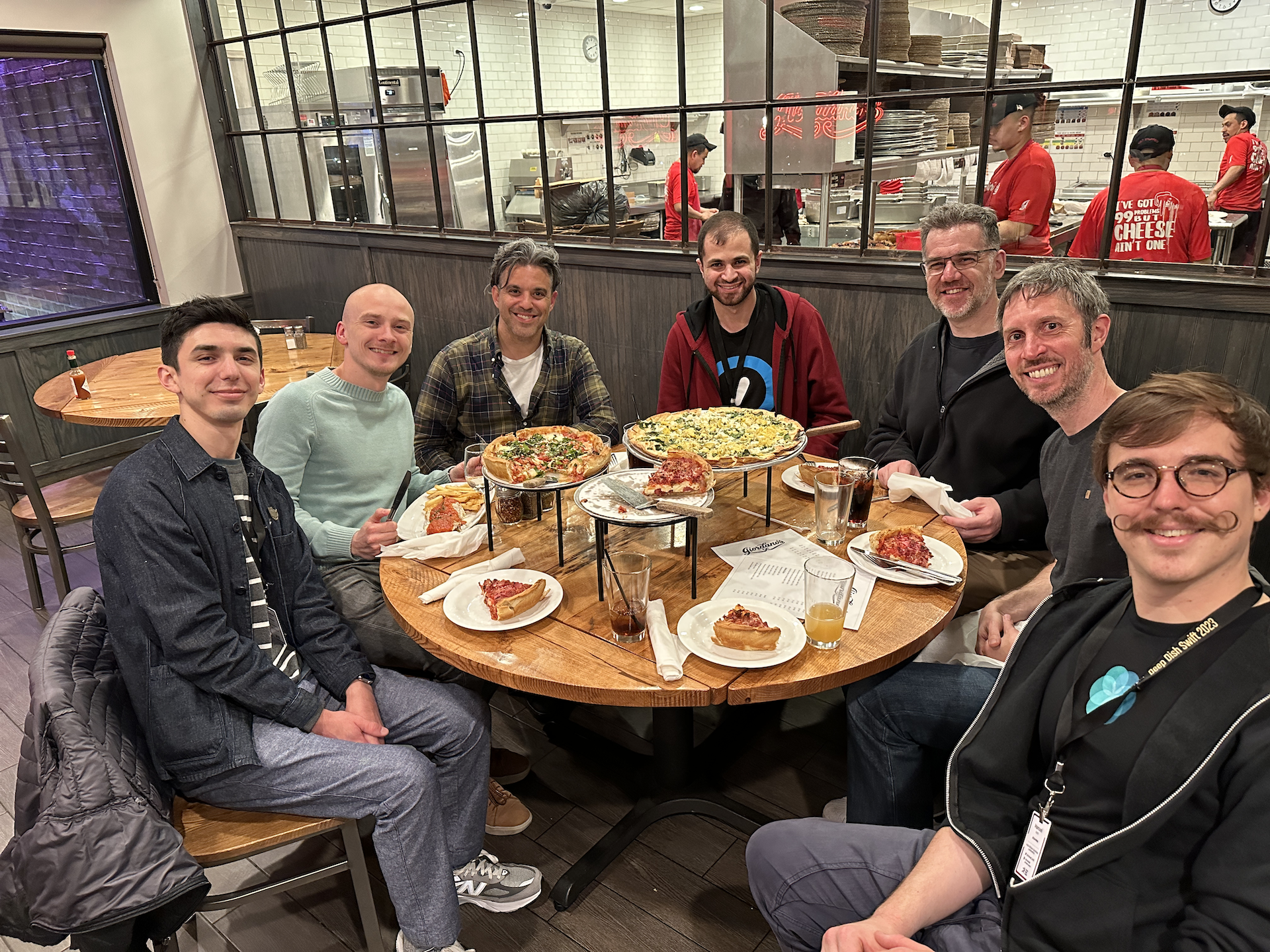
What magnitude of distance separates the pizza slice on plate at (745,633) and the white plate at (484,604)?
1.20 ft

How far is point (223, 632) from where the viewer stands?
153cm

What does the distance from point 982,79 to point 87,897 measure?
3.18 meters

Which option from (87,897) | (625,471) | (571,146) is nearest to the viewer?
(87,897)

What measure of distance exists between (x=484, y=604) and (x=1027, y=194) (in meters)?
2.36

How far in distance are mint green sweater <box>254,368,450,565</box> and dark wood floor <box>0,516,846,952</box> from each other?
80 centimetres

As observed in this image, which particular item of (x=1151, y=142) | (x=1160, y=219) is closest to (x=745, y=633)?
(x=1160, y=219)

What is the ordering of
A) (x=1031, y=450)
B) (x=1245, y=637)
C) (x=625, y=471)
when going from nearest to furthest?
(x=1245, y=637), (x=625, y=471), (x=1031, y=450)

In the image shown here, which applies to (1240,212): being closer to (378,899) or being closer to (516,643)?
(516,643)

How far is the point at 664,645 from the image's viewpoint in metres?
1.50

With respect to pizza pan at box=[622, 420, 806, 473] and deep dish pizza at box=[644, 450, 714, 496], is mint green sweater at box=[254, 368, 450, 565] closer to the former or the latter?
pizza pan at box=[622, 420, 806, 473]

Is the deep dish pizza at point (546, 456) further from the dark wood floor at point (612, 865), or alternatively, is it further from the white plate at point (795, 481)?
the dark wood floor at point (612, 865)

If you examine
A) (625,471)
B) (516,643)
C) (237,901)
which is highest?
(625,471)

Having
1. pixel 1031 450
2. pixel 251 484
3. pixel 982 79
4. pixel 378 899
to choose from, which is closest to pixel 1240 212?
pixel 982 79

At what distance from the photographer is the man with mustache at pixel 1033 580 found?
1.69 m
